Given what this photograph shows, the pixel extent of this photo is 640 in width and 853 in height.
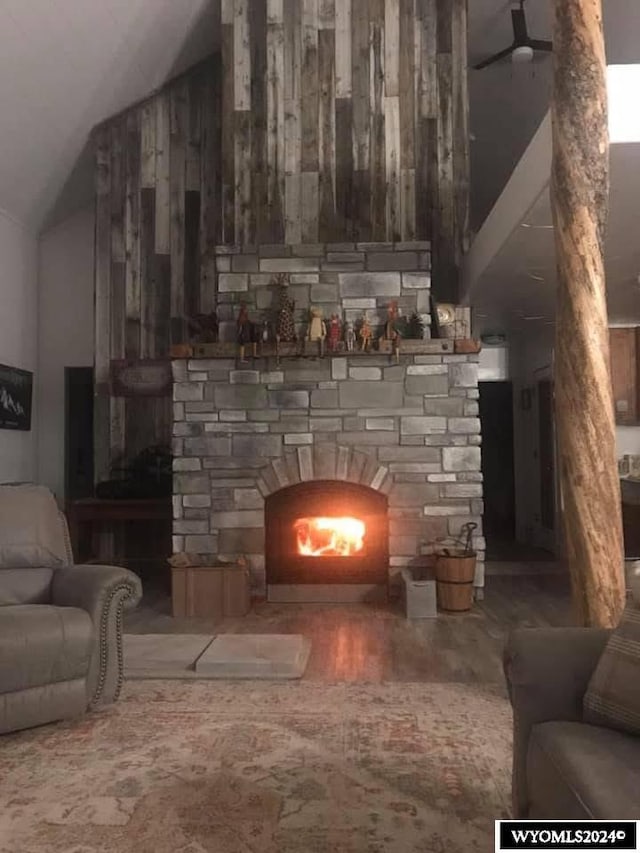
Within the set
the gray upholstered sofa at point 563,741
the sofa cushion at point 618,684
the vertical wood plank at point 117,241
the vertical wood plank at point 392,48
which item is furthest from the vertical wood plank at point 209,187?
the sofa cushion at point 618,684

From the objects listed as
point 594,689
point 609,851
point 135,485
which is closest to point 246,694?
point 594,689

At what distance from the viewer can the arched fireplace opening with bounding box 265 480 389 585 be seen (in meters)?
5.12

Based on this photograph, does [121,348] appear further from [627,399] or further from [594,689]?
[594,689]

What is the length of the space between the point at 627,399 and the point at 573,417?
4271 mm

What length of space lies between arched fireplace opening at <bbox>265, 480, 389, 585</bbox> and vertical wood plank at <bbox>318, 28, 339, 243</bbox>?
79.1 inches

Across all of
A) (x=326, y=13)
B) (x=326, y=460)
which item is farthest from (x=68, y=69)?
(x=326, y=460)

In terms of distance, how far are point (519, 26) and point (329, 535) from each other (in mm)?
4244

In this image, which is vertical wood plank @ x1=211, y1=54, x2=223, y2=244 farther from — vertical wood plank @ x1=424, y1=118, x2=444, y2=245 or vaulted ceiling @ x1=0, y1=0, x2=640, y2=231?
vertical wood plank @ x1=424, y1=118, x2=444, y2=245

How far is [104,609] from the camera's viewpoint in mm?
3018

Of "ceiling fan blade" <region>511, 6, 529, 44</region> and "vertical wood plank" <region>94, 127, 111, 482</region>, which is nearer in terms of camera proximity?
"ceiling fan blade" <region>511, 6, 529, 44</region>

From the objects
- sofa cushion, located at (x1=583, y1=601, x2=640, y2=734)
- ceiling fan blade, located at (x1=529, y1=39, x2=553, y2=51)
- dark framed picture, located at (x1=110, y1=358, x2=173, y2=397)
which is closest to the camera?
sofa cushion, located at (x1=583, y1=601, x2=640, y2=734)

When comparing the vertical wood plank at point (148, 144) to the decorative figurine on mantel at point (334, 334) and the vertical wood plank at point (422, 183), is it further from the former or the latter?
the decorative figurine on mantel at point (334, 334)

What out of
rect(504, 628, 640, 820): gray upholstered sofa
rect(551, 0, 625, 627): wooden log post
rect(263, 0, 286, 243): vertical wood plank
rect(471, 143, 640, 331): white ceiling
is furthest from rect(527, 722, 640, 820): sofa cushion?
rect(263, 0, 286, 243): vertical wood plank

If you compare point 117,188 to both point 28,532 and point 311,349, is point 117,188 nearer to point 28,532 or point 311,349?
point 311,349
